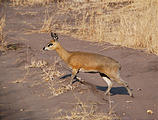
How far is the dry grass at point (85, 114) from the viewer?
19.4 ft

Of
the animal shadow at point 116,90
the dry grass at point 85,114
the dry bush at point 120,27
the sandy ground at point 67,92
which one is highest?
the dry bush at point 120,27

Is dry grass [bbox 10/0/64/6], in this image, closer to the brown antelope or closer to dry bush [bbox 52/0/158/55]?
dry bush [bbox 52/0/158/55]

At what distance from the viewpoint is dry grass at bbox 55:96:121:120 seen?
5.92m

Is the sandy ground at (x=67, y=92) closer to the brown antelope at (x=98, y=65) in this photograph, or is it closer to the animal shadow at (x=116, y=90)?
the animal shadow at (x=116, y=90)

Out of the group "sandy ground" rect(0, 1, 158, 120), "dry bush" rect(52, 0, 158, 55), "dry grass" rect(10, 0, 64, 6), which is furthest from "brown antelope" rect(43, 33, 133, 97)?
"dry grass" rect(10, 0, 64, 6)

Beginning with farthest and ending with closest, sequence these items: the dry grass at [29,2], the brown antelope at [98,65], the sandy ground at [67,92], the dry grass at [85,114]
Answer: the dry grass at [29,2] < the brown antelope at [98,65] < the sandy ground at [67,92] < the dry grass at [85,114]

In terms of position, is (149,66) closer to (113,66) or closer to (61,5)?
(113,66)

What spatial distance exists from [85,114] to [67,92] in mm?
1679

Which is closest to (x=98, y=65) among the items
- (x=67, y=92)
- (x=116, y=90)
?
(x=67, y=92)

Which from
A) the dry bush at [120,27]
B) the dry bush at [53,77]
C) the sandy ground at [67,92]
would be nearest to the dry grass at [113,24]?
the dry bush at [120,27]

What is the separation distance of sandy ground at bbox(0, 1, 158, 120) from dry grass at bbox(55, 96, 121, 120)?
0.51 feet

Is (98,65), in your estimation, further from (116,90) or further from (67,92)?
(116,90)

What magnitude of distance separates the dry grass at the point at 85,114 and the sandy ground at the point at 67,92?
0.51 feet

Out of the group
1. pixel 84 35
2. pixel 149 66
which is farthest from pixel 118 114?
pixel 84 35
